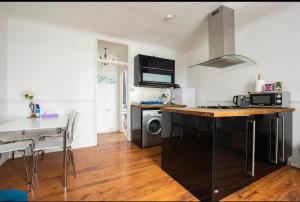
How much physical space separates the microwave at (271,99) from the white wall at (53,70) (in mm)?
3108

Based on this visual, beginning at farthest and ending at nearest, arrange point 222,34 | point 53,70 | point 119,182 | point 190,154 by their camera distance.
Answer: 1. point 53,70
2. point 222,34
3. point 119,182
4. point 190,154

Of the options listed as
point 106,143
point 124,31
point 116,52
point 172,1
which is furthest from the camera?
point 116,52

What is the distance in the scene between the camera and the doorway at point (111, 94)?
14.2 ft

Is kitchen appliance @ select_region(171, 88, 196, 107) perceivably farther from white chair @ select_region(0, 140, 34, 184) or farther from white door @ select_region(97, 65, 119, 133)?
white chair @ select_region(0, 140, 34, 184)

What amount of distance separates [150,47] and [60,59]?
83.6 inches

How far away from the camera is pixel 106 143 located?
334cm

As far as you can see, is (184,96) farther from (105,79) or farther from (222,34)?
(105,79)

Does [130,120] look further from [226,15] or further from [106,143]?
[226,15]

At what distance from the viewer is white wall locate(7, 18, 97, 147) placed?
253 centimetres

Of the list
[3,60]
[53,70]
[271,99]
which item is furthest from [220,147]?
[3,60]

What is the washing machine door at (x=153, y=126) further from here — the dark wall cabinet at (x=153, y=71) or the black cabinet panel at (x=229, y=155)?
the black cabinet panel at (x=229, y=155)

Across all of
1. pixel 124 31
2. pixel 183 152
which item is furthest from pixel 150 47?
pixel 183 152

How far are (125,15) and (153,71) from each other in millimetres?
1450

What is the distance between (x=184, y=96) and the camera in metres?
3.69
